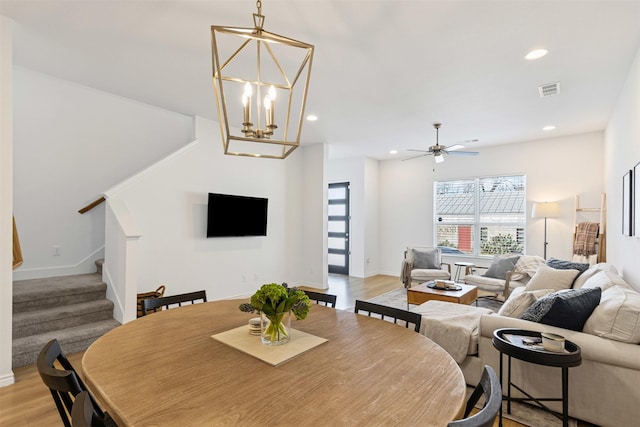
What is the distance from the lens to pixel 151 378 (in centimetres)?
124

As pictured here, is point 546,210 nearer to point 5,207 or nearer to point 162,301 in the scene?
point 162,301

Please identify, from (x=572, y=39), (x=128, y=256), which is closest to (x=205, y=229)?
(x=128, y=256)

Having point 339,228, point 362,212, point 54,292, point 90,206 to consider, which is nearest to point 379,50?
point 54,292

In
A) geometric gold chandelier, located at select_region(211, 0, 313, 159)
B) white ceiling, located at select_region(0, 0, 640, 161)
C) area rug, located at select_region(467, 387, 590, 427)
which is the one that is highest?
white ceiling, located at select_region(0, 0, 640, 161)

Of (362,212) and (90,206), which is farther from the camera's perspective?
(362,212)

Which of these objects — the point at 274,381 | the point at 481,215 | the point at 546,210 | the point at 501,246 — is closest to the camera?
the point at 274,381

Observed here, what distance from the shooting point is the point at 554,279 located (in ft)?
11.7

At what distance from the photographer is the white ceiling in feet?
7.77

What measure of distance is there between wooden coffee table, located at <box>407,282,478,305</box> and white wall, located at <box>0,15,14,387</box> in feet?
13.6

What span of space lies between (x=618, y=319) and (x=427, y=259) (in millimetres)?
3981

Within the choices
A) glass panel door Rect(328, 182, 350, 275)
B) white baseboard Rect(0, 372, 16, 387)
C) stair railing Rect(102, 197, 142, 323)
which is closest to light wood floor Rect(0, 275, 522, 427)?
white baseboard Rect(0, 372, 16, 387)

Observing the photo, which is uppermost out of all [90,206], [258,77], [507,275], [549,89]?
[549,89]

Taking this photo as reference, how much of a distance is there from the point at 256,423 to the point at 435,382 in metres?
0.66

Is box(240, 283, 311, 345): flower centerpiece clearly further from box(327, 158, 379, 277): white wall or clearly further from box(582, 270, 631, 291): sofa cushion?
box(327, 158, 379, 277): white wall
